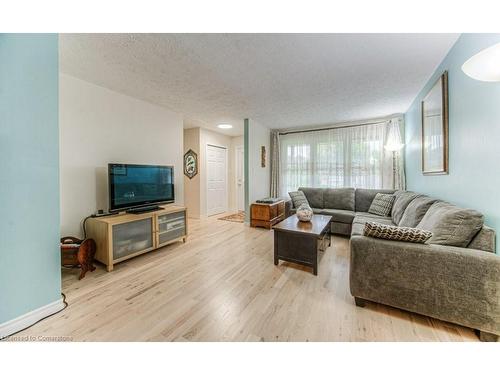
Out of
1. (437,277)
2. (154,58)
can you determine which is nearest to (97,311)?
(154,58)

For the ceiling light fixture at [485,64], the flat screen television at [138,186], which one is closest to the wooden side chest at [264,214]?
the flat screen television at [138,186]

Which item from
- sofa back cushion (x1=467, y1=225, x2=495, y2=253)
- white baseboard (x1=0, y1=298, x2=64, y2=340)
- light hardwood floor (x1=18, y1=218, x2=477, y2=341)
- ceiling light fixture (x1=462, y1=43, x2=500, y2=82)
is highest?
ceiling light fixture (x1=462, y1=43, x2=500, y2=82)

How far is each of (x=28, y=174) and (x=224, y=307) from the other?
1.74m

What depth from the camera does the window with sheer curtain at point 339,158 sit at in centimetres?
393

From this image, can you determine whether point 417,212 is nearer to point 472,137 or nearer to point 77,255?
point 472,137

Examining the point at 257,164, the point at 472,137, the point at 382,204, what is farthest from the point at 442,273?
the point at 257,164

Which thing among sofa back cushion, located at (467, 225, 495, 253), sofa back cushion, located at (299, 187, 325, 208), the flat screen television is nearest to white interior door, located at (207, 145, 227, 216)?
the flat screen television

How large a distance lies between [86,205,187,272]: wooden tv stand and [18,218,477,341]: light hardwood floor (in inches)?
A: 6.4

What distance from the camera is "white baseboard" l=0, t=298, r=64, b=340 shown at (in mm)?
1224

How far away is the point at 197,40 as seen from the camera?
1658 mm

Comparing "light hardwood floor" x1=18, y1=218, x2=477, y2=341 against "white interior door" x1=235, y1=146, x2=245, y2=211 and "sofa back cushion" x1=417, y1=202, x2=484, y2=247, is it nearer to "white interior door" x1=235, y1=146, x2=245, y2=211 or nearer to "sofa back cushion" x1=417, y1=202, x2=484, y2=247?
"sofa back cushion" x1=417, y1=202, x2=484, y2=247

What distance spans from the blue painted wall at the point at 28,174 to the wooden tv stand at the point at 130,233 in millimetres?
598

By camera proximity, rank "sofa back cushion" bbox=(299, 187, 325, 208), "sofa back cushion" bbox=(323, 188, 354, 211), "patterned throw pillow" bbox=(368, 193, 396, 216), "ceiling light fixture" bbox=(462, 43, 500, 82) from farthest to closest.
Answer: "sofa back cushion" bbox=(299, 187, 325, 208) < "sofa back cushion" bbox=(323, 188, 354, 211) < "patterned throw pillow" bbox=(368, 193, 396, 216) < "ceiling light fixture" bbox=(462, 43, 500, 82)
